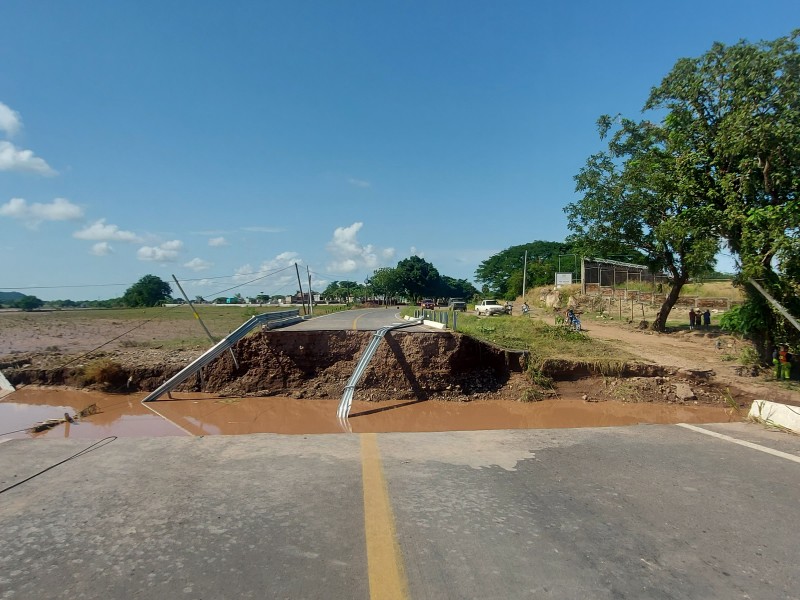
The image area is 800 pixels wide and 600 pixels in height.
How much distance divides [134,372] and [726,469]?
1482 cm

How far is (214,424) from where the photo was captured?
35.9ft

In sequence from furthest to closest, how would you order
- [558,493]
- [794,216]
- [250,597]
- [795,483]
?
[794,216]
[795,483]
[558,493]
[250,597]

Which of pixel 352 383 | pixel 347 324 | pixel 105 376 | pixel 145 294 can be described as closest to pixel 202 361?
pixel 105 376

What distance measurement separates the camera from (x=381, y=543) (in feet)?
12.1

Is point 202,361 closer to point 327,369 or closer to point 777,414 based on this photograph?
point 327,369

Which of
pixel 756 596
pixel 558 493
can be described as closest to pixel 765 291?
pixel 558 493

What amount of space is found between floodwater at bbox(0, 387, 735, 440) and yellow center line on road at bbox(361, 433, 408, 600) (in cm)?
509

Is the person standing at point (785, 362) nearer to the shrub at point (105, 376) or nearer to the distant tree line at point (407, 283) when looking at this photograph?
the shrub at point (105, 376)

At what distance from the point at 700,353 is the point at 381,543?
56.0 ft

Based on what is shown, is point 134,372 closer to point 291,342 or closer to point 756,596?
point 291,342

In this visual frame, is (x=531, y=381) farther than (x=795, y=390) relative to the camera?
Yes

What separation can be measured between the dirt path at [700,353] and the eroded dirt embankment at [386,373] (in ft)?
2.69

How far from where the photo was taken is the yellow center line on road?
3.12m

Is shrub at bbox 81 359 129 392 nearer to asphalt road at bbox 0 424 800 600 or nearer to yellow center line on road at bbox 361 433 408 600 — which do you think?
asphalt road at bbox 0 424 800 600
